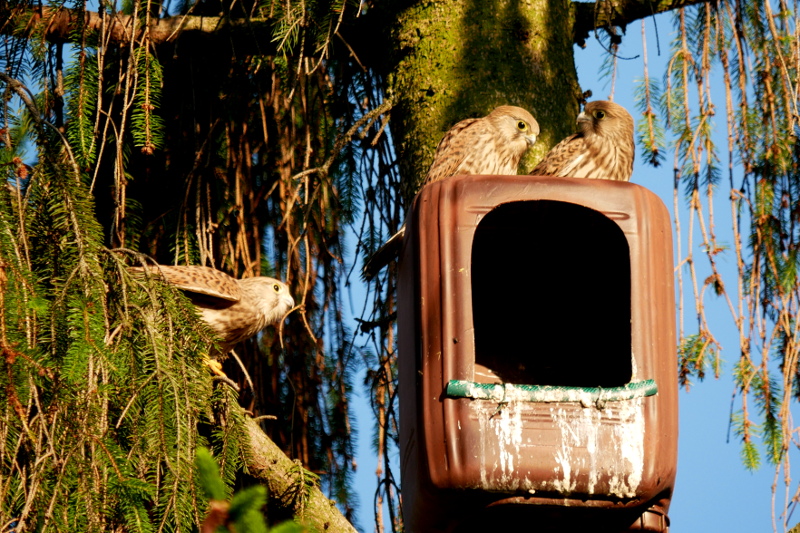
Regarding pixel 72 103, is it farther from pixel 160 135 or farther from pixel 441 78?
pixel 441 78

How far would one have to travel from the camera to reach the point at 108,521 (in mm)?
2635

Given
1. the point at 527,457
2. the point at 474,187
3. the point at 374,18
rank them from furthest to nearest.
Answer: the point at 374,18 → the point at 474,187 → the point at 527,457

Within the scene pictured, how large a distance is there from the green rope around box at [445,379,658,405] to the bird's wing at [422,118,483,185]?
1102 millimetres

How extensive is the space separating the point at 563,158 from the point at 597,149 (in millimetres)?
268

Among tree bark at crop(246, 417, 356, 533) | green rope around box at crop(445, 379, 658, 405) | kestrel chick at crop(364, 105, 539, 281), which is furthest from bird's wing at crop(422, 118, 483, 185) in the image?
green rope around box at crop(445, 379, 658, 405)

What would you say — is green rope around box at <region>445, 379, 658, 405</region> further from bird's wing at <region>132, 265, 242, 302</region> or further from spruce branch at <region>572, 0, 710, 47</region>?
bird's wing at <region>132, 265, 242, 302</region>

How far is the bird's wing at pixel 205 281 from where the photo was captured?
443 centimetres

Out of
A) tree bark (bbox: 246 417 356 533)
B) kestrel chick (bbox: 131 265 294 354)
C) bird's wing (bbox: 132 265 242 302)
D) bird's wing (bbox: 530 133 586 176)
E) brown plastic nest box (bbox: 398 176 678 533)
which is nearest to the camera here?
brown plastic nest box (bbox: 398 176 678 533)

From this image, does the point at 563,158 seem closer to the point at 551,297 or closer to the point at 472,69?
the point at 472,69

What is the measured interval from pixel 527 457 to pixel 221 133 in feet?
7.74

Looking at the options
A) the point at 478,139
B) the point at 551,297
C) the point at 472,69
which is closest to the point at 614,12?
the point at 472,69

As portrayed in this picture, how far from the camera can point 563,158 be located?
146 inches

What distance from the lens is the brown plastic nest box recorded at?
2.58 meters

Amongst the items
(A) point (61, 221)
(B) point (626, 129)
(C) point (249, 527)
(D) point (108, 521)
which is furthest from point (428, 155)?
(C) point (249, 527)
